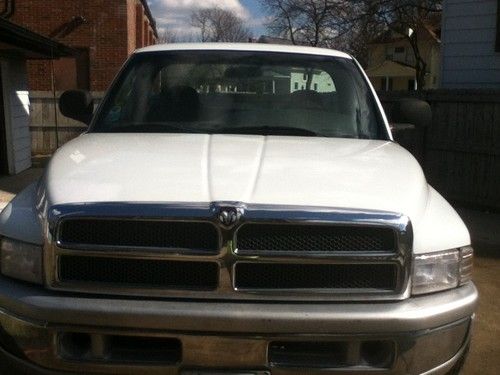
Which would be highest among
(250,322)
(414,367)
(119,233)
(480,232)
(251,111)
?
(251,111)

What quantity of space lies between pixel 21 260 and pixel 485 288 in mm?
4525

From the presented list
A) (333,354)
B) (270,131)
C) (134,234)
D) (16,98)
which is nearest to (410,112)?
(270,131)

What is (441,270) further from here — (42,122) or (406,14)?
(406,14)

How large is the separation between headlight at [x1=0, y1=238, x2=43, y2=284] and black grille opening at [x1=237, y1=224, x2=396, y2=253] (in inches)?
32.5

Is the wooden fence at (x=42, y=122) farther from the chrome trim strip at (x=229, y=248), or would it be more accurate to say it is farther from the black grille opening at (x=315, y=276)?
the black grille opening at (x=315, y=276)

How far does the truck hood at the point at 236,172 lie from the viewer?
2.86 m

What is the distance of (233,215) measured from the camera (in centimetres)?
273

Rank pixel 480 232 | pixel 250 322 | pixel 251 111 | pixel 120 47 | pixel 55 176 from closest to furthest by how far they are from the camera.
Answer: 1. pixel 250 322
2. pixel 55 176
3. pixel 251 111
4. pixel 480 232
5. pixel 120 47

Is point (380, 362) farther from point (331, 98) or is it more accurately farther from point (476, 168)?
point (476, 168)

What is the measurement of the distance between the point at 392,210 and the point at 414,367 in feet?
2.06

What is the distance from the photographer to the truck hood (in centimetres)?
286

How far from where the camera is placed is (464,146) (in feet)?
35.0

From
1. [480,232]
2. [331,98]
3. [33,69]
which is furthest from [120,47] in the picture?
[331,98]

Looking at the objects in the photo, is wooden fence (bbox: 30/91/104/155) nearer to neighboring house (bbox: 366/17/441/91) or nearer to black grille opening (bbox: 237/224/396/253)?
black grille opening (bbox: 237/224/396/253)
